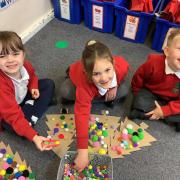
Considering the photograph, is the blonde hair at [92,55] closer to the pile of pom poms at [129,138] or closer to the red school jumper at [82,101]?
the red school jumper at [82,101]

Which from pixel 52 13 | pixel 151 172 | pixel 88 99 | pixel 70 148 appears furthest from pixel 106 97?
pixel 52 13

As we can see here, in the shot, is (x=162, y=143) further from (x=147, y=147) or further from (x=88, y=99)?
(x=88, y=99)

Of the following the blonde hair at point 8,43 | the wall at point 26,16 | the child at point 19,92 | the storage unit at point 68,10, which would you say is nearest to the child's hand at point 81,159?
the child at point 19,92

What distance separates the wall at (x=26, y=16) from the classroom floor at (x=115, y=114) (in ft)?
0.25

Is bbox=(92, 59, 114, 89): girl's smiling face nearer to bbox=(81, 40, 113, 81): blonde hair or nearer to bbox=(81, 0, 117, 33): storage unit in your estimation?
bbox=(81, 40, 113, 81): blonde hair

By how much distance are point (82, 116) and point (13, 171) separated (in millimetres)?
414

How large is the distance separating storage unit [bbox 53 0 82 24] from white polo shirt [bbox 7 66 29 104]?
0.79m

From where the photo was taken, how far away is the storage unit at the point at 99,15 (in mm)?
1636

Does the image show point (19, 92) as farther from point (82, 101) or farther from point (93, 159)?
point (93, 159)

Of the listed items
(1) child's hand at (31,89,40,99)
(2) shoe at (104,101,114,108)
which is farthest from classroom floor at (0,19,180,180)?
(1) child's hand at (31,89,40,99)

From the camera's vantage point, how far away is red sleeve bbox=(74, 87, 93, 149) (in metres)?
1.03

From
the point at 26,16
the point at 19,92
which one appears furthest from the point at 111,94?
the point at 26,16

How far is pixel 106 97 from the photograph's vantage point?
1245mm

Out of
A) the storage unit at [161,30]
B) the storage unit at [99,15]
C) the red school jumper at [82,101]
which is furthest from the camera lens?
the storage unit at [99,15]
